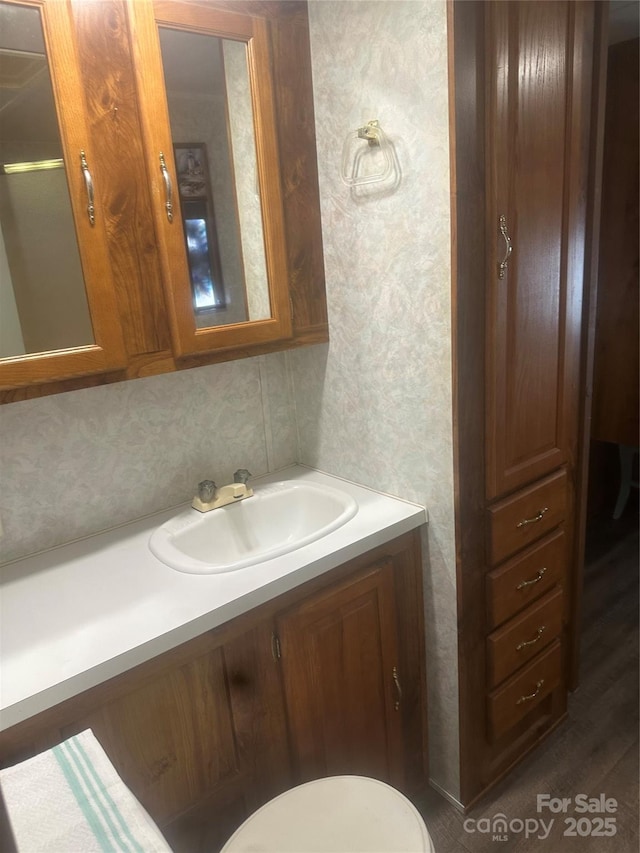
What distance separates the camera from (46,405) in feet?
4.34

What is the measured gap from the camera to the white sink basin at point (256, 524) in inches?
55.2

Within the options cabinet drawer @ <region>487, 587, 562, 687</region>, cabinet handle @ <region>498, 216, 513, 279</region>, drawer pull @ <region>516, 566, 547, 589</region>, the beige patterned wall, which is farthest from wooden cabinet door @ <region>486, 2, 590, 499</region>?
cabinet drawer @ <region>487, 587, 562, 687</region>

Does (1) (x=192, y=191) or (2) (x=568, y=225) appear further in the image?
(2) (x=568, y=225)

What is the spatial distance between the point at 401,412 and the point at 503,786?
1.11 metres

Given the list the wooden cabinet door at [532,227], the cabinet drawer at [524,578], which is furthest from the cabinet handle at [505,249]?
the cabinet drawer at [524,578]

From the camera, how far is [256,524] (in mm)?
1575

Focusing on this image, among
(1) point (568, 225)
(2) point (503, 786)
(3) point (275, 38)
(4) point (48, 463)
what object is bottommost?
(2) point (503, 786)

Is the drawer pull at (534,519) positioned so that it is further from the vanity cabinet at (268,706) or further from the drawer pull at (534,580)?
the vanity cabinet at (268,706)

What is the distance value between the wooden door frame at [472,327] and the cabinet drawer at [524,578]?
0.04m

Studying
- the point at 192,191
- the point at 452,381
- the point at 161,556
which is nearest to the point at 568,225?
the point at 452,381

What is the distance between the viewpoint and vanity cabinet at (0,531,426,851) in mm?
1019

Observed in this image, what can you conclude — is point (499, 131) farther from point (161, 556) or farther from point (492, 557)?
point (161, 556)

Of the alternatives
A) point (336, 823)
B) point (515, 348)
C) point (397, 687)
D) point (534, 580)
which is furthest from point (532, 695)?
point (515, 348)

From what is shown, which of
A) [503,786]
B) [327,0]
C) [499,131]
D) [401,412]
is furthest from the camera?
[503,786]
